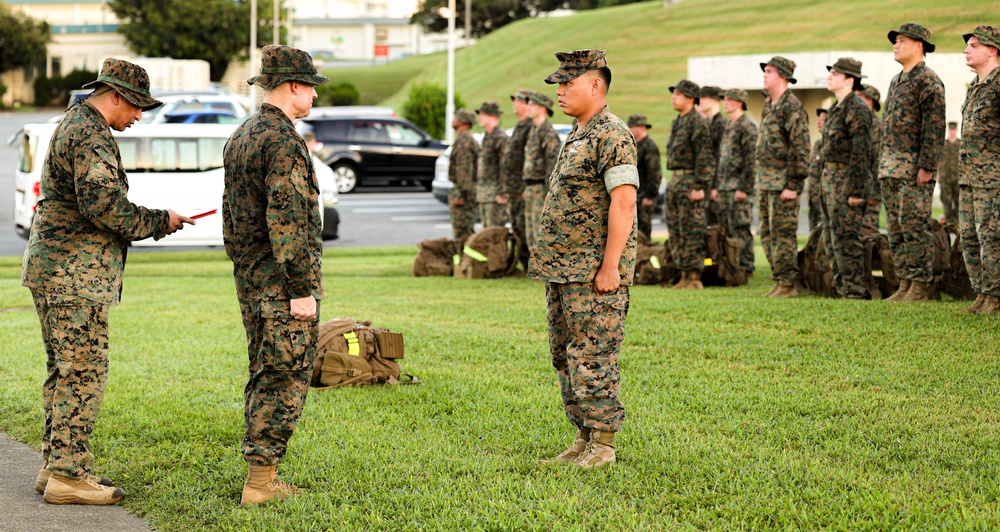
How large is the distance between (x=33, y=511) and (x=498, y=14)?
7528cm

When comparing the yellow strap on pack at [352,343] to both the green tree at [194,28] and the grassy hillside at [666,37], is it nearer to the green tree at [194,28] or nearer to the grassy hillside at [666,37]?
the grassy hillside at [666,37]

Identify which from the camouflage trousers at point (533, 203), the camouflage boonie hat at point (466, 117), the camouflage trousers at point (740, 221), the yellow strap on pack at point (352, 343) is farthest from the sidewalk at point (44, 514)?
the camouflage boonie hat at point (466, 117)

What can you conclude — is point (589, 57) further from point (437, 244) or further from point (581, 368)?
point (437, 244)

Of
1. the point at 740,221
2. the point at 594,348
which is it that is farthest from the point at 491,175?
the point at 594,348

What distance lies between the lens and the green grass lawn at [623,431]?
4586 millimetres

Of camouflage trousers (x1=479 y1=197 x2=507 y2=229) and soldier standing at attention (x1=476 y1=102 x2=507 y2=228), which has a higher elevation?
soldier standing at attention (x1=476 y1=102 x2=507 y2=228)

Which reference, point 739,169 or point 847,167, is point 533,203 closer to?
point 739,169

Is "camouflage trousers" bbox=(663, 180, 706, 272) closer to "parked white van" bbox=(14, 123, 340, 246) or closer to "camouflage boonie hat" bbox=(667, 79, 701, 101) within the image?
"camouflage boonie hat" bbox=(667, 79, 701, 101)

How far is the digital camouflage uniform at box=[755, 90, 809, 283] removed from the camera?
9805 millimetres

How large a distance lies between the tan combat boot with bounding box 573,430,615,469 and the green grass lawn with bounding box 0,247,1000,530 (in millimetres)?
73

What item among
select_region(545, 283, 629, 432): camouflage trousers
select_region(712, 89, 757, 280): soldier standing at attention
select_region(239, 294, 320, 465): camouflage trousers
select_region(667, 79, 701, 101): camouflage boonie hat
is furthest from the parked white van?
select_region(239, 294, 320, 465): camouflage trousers

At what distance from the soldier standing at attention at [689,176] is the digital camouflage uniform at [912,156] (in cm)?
228

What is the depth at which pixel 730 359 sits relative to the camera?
24.4 ft

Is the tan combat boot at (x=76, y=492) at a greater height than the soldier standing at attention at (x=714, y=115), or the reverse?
the soldier standing at attention at (x=714, y=115)
